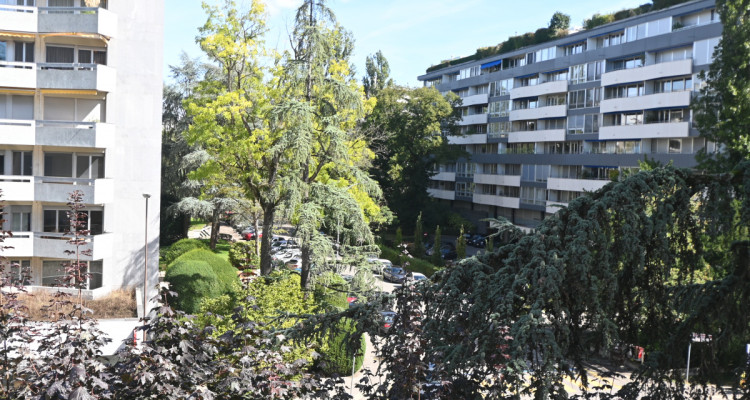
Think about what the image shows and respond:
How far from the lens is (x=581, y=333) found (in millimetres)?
6379

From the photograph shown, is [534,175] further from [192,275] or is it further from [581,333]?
[581,333]

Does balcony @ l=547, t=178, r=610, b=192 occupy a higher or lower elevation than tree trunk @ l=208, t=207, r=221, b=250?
higher

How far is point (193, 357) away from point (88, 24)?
22434mm

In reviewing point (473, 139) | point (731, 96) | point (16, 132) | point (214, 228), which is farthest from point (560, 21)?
point (16, 132)

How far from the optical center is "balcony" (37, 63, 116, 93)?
25172mm

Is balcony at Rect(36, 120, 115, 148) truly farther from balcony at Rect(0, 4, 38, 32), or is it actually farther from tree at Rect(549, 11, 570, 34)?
tree at Rect(549, 11, 570, 34)

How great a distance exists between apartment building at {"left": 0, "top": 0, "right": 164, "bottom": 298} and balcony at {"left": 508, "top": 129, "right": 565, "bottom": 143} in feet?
109

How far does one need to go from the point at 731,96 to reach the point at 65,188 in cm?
2695

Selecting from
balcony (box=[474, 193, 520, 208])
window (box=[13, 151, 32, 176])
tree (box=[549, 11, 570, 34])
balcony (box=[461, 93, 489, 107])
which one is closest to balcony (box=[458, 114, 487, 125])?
balcony (box=[461, 93, 489, 107])

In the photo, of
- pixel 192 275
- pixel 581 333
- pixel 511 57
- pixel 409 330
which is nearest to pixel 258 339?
pixel 409 330

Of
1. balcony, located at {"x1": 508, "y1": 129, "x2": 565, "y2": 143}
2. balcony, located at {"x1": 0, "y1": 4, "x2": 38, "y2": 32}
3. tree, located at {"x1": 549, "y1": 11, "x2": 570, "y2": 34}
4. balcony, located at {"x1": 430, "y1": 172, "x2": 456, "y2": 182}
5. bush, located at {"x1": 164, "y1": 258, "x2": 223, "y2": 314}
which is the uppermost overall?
tree, located at {"x1": 549, "y1": 11, "x2": 570, "y2": 34}

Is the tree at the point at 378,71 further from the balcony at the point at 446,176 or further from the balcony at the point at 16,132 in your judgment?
the balcony at the point at 16,132

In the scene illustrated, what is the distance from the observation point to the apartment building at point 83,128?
25.2 metres

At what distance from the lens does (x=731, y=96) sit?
86.4 feet
